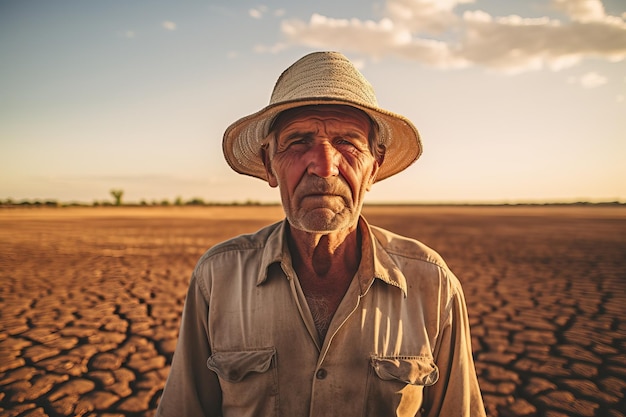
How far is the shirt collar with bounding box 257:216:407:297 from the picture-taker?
128 centimetres

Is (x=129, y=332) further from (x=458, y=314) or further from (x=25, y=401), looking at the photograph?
(x=458, y=314)

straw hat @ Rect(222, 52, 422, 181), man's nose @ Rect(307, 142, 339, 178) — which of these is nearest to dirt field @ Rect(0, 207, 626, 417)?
straw hat @ Rect(222, 52, 422, 181)

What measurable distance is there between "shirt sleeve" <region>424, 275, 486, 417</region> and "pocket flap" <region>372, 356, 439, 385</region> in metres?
0.08

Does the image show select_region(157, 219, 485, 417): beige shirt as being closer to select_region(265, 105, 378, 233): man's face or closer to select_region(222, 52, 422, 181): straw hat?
select_region(265, 105, 378, 233): man's face

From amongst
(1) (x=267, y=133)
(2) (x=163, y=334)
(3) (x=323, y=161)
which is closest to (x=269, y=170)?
(1) (x=267, y=133)

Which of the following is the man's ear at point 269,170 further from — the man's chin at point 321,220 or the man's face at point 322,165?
the man's chin at point 321,220

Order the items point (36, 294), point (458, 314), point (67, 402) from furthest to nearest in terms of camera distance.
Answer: point (36, 294) → point (67, 402) → point (458, 314)

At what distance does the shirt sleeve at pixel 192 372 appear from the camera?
1.27m

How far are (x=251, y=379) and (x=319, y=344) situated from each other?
24 cm

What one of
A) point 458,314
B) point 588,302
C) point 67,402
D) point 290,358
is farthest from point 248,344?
point 588,302

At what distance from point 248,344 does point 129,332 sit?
122 inches

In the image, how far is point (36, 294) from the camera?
5.16 metres

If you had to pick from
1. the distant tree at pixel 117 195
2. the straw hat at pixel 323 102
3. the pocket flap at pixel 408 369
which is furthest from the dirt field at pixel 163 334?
the distant tree at pixel 117 195

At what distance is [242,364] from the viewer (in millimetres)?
1188
